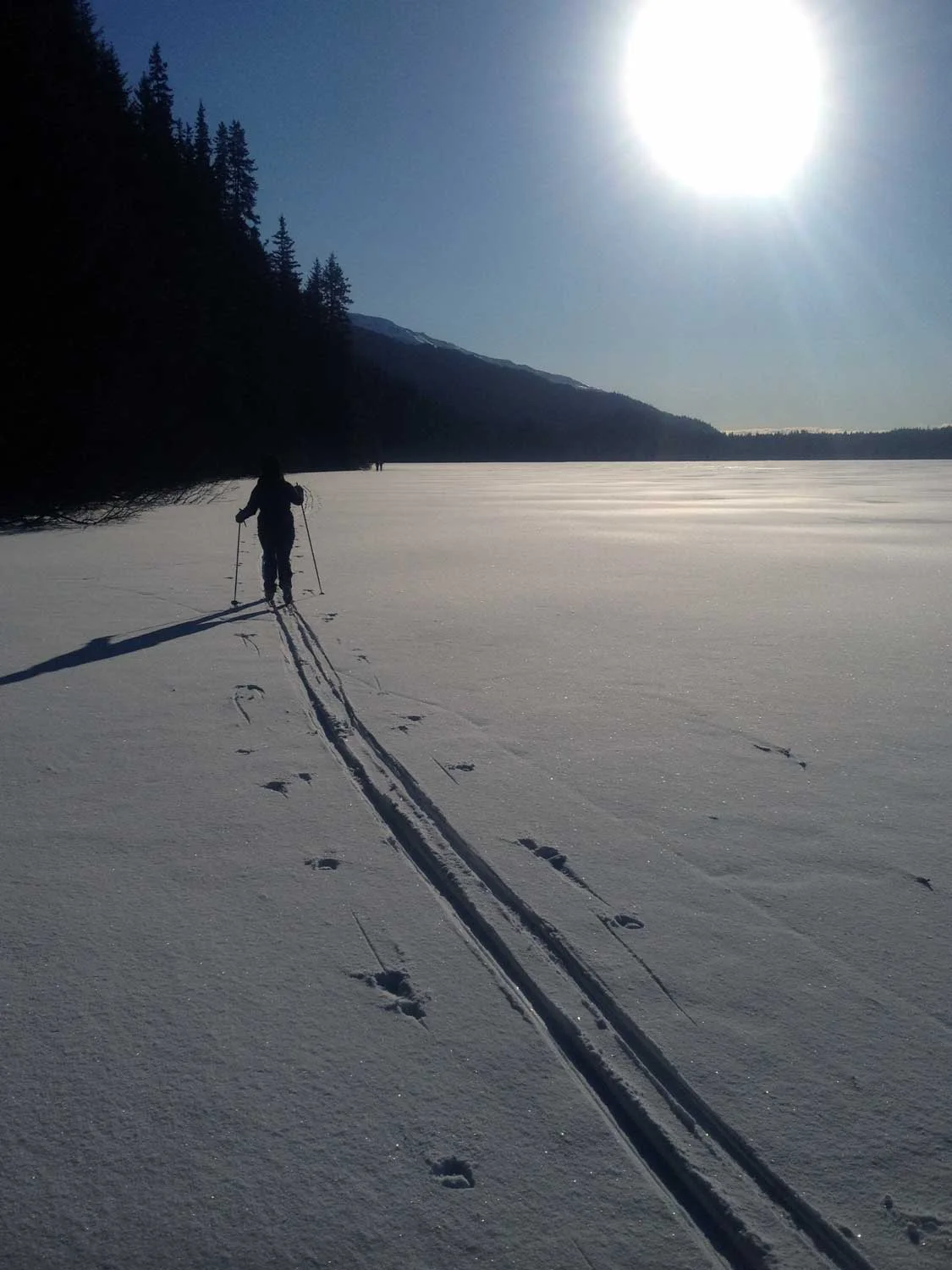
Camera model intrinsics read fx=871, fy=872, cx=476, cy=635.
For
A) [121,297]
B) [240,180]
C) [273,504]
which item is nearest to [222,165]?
[240,180]

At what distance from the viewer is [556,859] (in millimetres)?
3725

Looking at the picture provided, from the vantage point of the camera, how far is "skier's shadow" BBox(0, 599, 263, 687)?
6.93 meters

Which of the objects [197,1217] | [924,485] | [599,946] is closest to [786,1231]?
[599,946]

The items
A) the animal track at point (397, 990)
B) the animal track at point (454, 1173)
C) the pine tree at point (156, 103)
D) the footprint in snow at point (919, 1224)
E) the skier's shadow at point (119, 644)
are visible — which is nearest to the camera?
the footprint in snow at point (919, 1224)

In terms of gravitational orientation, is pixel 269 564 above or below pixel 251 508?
below

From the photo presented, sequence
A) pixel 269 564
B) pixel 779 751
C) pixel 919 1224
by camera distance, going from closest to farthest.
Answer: pixel 919 1224 → pixel 779 751 → pixel 269 564

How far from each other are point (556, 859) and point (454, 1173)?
66.7 inches

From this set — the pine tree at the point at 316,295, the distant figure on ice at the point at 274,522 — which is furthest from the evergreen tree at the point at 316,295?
the distant figure on ice at the point at 274,522

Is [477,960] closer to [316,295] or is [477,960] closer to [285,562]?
[285,562]

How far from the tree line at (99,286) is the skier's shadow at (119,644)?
13740 mm

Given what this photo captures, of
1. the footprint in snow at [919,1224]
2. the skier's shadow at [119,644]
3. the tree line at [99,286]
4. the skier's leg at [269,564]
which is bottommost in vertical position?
the footprint in snow at [919,1224]

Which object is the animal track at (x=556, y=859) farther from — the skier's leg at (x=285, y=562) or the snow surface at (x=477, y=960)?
the skier's leg at (x=285, y=562)

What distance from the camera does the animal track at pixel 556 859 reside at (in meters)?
3.51

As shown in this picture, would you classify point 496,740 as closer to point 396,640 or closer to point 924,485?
point 396,640
